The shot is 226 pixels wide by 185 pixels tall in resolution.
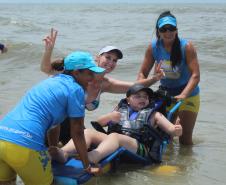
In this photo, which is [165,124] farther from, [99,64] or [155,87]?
[155,87]

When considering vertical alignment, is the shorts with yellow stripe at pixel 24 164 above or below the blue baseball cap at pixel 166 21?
below

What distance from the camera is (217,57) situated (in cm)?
1356

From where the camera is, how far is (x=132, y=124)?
507 cm

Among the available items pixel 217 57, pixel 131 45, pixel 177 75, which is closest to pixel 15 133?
pixel 177 75

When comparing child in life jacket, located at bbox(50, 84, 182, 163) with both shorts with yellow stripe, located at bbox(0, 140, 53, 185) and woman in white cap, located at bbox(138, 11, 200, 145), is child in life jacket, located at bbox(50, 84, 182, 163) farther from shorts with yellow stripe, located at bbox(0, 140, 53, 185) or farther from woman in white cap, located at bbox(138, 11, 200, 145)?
shorts with yellow stripe, located at bbox(0, 140, 53, 185)

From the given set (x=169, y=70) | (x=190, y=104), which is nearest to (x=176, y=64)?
(x=169, y=70)

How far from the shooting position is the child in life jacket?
4668 millimetres

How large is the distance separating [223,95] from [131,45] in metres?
7.95

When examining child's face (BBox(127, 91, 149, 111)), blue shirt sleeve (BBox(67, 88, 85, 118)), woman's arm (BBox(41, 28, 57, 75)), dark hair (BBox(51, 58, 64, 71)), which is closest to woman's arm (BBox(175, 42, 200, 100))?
child's face (BBox(127, 91, 149, 111))

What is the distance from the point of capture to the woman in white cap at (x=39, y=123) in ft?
11.9

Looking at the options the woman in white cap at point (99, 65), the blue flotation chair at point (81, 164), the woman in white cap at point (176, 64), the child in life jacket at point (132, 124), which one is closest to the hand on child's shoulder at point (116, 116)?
the child in life jacket at point (132, 124)

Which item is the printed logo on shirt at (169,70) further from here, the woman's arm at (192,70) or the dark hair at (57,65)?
the dark hair at (57,65)

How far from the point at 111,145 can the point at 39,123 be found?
1.06 m

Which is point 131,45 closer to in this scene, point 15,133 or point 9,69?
point 9,69
